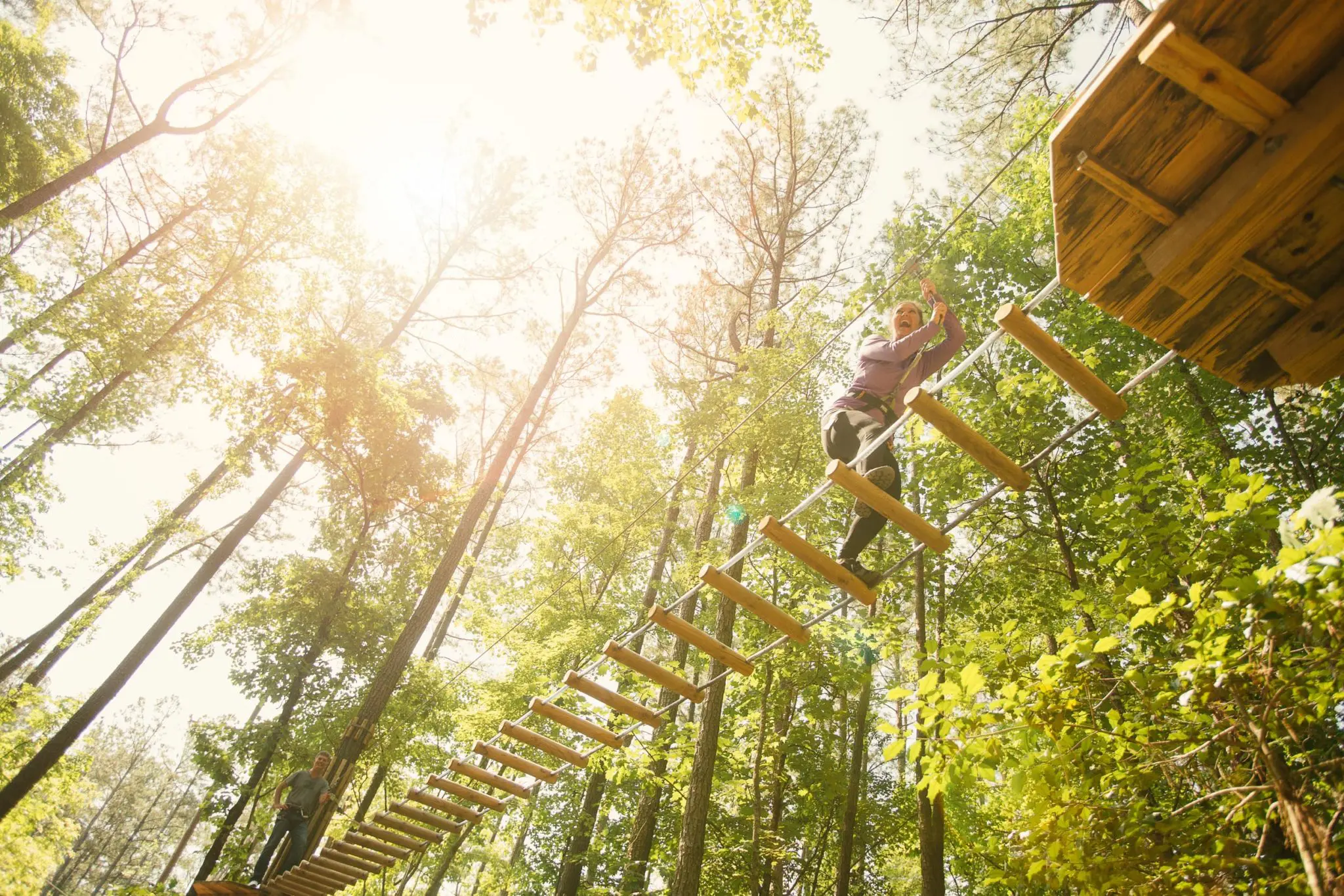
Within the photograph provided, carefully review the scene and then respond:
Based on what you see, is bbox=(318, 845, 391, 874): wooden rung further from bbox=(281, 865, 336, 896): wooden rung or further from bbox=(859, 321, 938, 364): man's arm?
bbox=(859, 321, 938, 364): man's arm

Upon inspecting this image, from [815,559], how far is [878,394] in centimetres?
119

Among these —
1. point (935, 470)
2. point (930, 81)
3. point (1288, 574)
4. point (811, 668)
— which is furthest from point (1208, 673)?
point (930, 81)

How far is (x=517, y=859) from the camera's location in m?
13.5

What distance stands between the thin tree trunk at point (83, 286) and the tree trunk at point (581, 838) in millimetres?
10495

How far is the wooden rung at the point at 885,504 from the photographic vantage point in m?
3.09

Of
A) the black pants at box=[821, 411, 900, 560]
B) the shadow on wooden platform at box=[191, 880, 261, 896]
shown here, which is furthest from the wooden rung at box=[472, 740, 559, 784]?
the black pants at box=[821, 411, 900, 560]

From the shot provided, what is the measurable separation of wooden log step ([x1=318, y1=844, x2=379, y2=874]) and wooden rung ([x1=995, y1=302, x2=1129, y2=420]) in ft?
21.4

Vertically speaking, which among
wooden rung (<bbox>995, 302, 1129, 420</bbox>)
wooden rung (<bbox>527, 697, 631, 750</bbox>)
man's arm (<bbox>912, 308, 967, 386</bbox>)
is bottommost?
wooden rung (<bbox>527, 697, 631, 750</bbox>)

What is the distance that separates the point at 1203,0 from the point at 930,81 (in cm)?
718

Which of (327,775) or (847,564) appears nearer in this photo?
(847,564)

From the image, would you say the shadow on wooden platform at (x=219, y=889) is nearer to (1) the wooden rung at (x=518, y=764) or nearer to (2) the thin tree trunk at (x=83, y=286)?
(1) the wooden rung at (x=518, y=764)

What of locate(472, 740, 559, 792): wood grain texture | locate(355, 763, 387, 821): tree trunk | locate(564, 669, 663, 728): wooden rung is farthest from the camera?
locate(355, 763, 387, 821): tree trunk

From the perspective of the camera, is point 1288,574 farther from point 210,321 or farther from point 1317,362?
point 210,321

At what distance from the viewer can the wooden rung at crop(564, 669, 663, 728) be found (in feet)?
15.6
